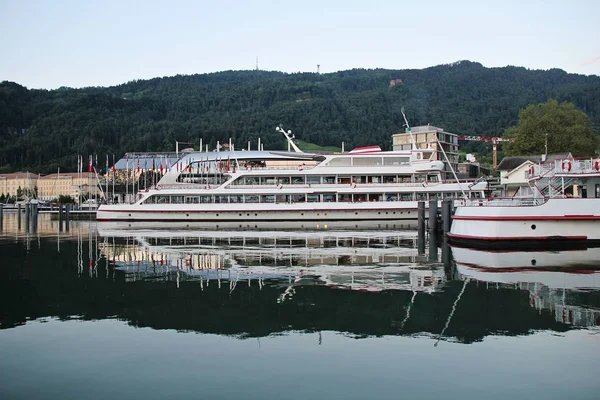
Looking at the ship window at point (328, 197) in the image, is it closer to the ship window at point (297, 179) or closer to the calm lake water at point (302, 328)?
the ship window at point (297, 179)

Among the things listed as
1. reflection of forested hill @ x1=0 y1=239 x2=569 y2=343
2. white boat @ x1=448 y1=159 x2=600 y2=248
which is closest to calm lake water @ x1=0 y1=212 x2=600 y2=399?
reflection of forested hill @ x1=0 y1=239 x2=569 y2=343

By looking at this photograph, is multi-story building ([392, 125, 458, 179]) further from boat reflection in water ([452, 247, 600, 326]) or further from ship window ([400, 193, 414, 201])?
boat reflection in water ([452, 247, 600, 326])

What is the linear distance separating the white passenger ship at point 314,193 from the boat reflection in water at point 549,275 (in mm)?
18269

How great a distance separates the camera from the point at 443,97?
179125 millimetres

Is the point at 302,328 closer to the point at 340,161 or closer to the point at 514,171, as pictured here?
the point at 340,161

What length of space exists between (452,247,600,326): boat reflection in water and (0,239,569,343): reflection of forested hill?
539 millimetres

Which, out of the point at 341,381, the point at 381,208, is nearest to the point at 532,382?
the point at 341,381

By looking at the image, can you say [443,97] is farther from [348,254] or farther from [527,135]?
[348,254]

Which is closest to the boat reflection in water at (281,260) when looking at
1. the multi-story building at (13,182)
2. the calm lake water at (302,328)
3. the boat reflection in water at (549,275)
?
the calm lake water at (302,328)

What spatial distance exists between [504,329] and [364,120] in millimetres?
154227

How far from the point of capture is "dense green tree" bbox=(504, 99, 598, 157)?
188 ft

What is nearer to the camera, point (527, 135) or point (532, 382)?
point (532, 382)

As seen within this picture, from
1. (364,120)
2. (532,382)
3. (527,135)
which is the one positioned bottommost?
(532,382)

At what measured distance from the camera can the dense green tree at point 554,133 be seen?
2254 inches
